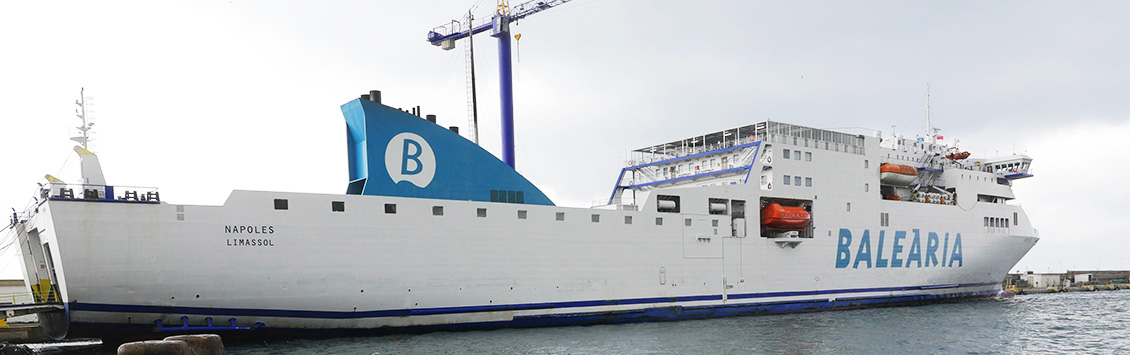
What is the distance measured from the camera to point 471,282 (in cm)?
1773

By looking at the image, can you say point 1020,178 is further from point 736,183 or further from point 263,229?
point 263,229

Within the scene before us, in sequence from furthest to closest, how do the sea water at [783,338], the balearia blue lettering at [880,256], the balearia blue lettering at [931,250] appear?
the balearia blue lettering at [931,250] → the balearia blue lettering at [880,256] → the sea water at [783,338]

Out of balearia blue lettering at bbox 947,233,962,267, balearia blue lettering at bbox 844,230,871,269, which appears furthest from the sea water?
balearia blue lettering at bbox 947,233,962,267

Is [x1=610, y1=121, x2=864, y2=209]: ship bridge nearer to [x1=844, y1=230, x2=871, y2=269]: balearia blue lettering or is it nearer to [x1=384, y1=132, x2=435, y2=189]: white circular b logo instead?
[x1=844, y1=230, x2=871, y2=269]: balearia blue lettering

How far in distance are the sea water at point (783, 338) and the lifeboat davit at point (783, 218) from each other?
265 cm

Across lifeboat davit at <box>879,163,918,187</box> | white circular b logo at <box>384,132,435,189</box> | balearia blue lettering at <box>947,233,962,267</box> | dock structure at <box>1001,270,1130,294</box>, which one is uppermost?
white circular b logo at <box>384,132,435,189</box>

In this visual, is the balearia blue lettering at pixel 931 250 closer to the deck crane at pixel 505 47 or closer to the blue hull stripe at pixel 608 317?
the blue hull stripe at pixel 608 317

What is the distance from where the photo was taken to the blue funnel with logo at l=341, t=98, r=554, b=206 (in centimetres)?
1734

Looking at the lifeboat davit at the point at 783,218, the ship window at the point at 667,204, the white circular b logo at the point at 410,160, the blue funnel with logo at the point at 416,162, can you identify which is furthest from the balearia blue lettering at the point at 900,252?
the white circular b logo at the point at 410,160

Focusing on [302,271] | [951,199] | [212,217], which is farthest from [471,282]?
[951,199]

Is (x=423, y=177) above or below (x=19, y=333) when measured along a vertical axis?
above

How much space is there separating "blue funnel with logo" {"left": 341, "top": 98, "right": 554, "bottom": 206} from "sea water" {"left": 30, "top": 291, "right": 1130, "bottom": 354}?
3.29 meters

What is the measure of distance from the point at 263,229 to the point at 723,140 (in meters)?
15.2

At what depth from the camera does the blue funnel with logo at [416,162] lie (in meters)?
17.3
